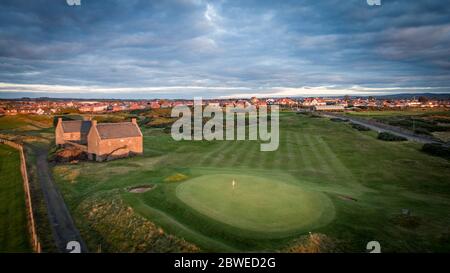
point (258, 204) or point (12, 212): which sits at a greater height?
point (258, 204)

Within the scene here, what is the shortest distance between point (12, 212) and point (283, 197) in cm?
2491

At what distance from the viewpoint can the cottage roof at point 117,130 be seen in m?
54.0

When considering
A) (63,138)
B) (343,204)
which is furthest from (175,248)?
(63,138)

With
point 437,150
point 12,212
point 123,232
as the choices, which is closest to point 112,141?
point 12,212

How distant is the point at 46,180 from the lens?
41000 millimetres

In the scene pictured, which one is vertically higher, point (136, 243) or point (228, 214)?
point (228, 214)

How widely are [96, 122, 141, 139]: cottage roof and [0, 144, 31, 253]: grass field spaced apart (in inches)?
525

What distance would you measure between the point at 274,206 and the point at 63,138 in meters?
55.5

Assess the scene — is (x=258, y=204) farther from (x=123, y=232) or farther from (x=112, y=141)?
(x=112, y=141)

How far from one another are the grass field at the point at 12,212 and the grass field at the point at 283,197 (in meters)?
4.06

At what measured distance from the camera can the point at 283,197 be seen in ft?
85.3

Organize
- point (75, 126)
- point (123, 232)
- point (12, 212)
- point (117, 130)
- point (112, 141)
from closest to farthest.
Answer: point (123, 232) → point (12, 212) → point (112, 141) → point (117, 130) → point (75, 126)
